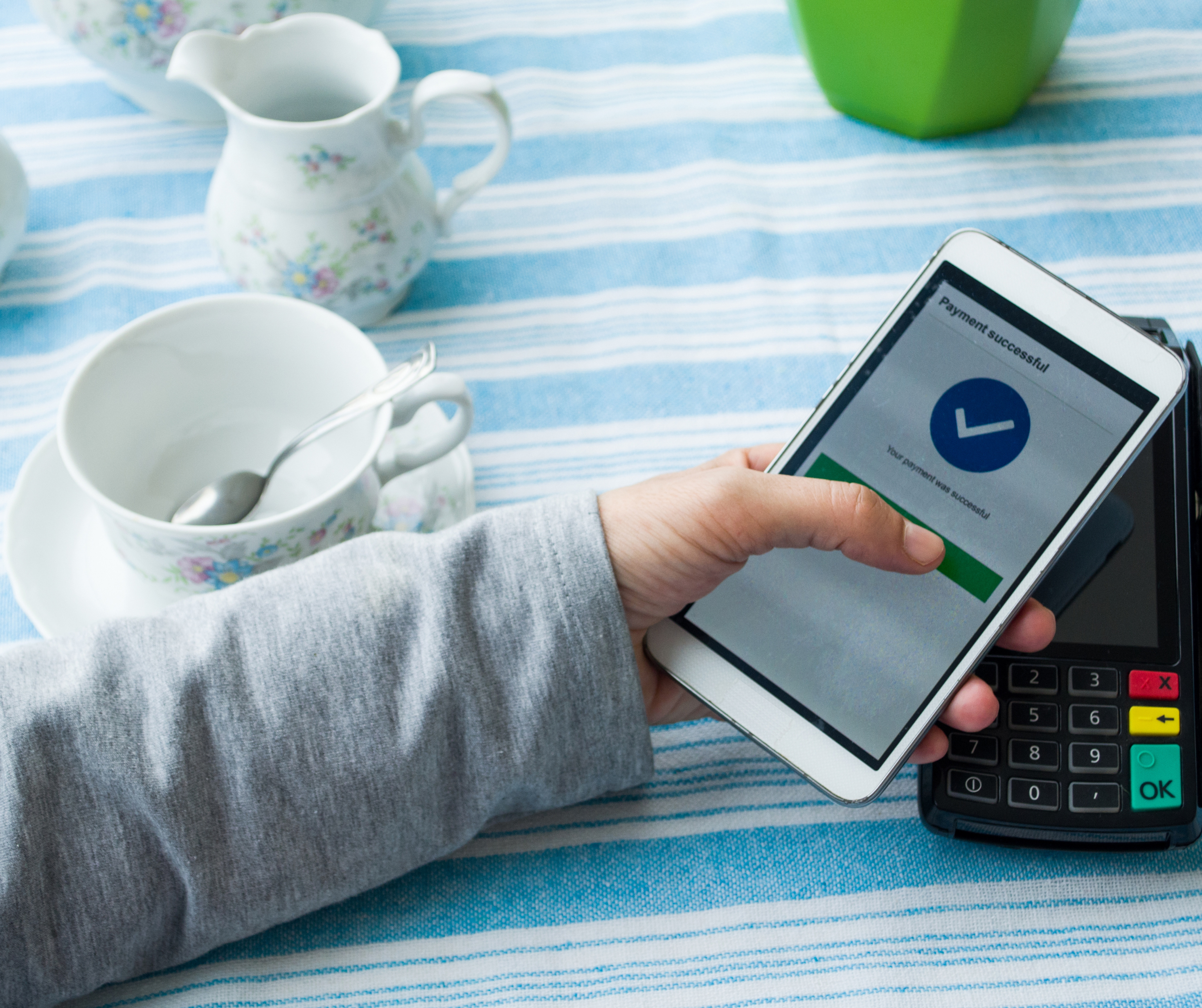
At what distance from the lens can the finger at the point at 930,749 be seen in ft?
1.08

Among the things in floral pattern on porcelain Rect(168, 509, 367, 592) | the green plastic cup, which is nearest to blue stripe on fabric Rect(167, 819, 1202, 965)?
floral pattern on porcelain Rect(168, 509, 367, 592)

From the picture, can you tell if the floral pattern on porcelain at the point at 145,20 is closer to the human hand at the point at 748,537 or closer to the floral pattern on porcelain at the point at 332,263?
the floral pattern on porcelain at the point at 332,263

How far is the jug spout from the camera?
0.40m

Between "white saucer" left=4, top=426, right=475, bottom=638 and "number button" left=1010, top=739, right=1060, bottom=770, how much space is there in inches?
8.8

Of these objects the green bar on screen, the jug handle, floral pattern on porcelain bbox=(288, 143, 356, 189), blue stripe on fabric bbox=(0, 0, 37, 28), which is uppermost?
the jug handle

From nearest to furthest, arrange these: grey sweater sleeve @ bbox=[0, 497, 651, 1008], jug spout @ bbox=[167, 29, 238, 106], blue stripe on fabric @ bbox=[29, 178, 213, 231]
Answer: grey sweater sleeve @ bbox=[0, 497, 651, 1008]
jug spout @ bbox=[167, 29, 238, 106]
blue stripe on fabric @ bbox=[29, 178, 213, 231]

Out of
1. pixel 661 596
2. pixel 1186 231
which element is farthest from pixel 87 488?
pixel 1186 231

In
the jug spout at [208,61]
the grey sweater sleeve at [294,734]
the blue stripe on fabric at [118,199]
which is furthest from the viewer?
the blue stripe on fabric at [118,199]

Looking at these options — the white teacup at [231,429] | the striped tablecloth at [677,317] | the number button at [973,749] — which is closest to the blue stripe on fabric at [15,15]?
the striped tablecloth at [677,317]

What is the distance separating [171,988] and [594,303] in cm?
33

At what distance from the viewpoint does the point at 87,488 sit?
33 cm

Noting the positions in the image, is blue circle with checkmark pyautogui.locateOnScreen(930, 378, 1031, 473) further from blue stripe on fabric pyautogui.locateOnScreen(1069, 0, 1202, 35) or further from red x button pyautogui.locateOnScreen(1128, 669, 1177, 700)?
blue stripe on fabric pyautogui.locateOnScreen(1069, 0, 1202, 35)

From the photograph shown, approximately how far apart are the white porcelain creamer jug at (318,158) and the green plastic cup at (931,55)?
0.18 m

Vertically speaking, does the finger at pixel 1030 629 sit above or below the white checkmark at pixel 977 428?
below
